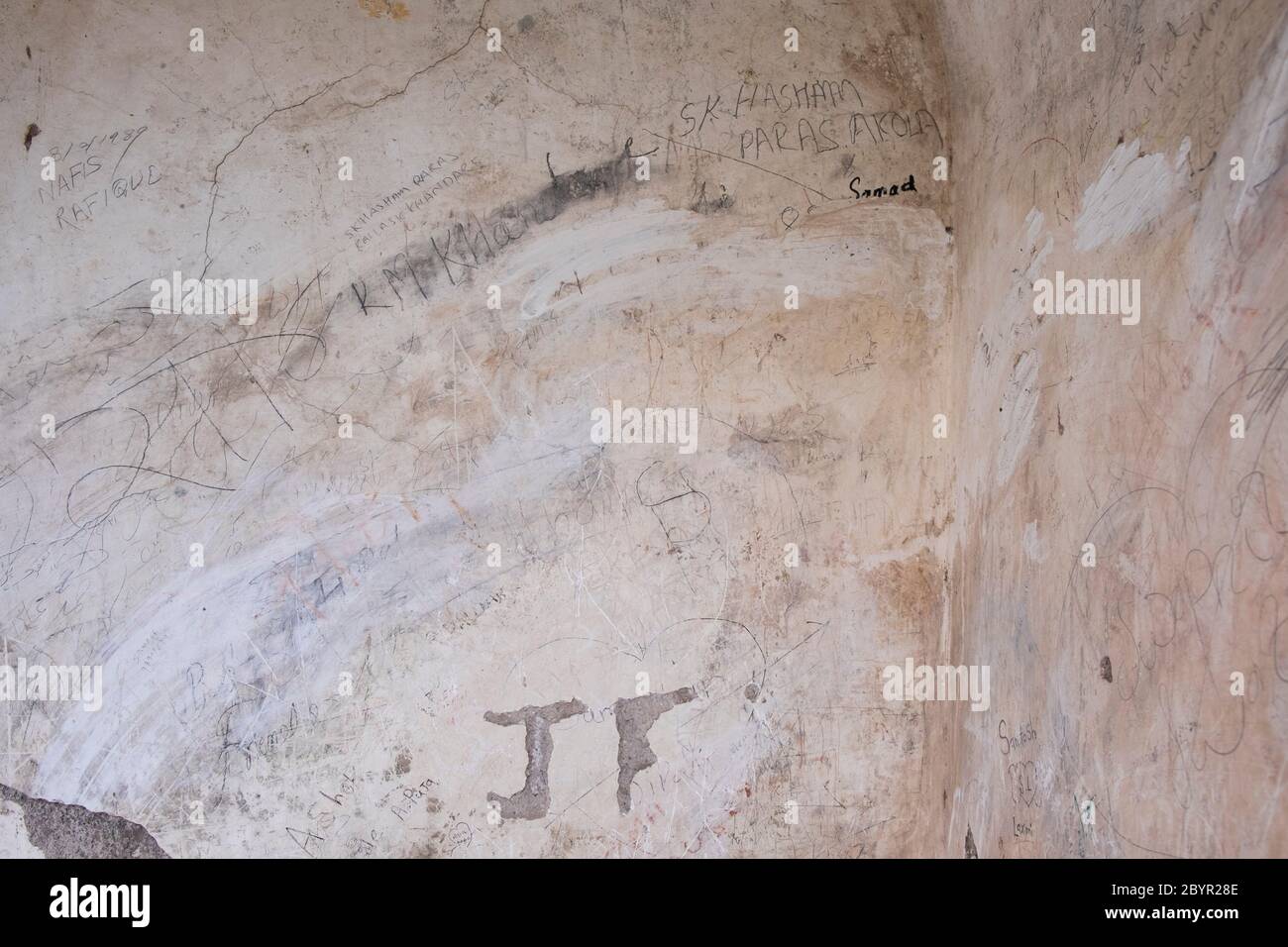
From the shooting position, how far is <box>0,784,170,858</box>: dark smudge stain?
2896mm

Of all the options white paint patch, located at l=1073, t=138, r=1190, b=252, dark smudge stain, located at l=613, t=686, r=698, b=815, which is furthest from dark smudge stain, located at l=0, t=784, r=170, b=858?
white paint patch, located at l=1073, t=138, r=1190, b=252

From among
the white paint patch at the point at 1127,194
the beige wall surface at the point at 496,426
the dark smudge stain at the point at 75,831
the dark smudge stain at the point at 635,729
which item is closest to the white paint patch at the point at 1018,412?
the beige wall surface at the point at 496,426

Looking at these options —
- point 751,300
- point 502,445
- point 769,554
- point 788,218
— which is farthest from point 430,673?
point 788,218

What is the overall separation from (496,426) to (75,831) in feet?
5.76

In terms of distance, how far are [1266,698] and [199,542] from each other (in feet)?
9.12

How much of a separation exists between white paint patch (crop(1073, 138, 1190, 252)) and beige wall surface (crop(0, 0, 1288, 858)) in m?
0.59

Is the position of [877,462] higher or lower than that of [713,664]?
higher

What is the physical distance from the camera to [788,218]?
313cm

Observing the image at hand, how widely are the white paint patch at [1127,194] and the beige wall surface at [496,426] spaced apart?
591 mm

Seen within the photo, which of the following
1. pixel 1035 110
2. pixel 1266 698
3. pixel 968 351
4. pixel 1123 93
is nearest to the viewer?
pixel 1266 698

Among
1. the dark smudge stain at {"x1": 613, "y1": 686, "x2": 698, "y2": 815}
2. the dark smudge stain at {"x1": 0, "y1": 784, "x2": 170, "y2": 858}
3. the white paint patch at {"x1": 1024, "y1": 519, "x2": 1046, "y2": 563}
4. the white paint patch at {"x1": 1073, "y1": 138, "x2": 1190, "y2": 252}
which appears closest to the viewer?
the white paint patch at {"x1": 1073, "y1": 138, "x2": 1190, "y2": 252}

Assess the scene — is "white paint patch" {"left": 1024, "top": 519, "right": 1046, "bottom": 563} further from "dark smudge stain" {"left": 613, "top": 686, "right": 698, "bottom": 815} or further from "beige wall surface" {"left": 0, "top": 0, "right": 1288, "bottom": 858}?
"dark smudge stain" {"left": 613, "top": 686, "right": 698, "bottom": 815}

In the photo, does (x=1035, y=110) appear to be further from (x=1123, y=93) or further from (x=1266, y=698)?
(x=1266, y=698)

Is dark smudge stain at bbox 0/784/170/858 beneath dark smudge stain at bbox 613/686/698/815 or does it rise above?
beneath
